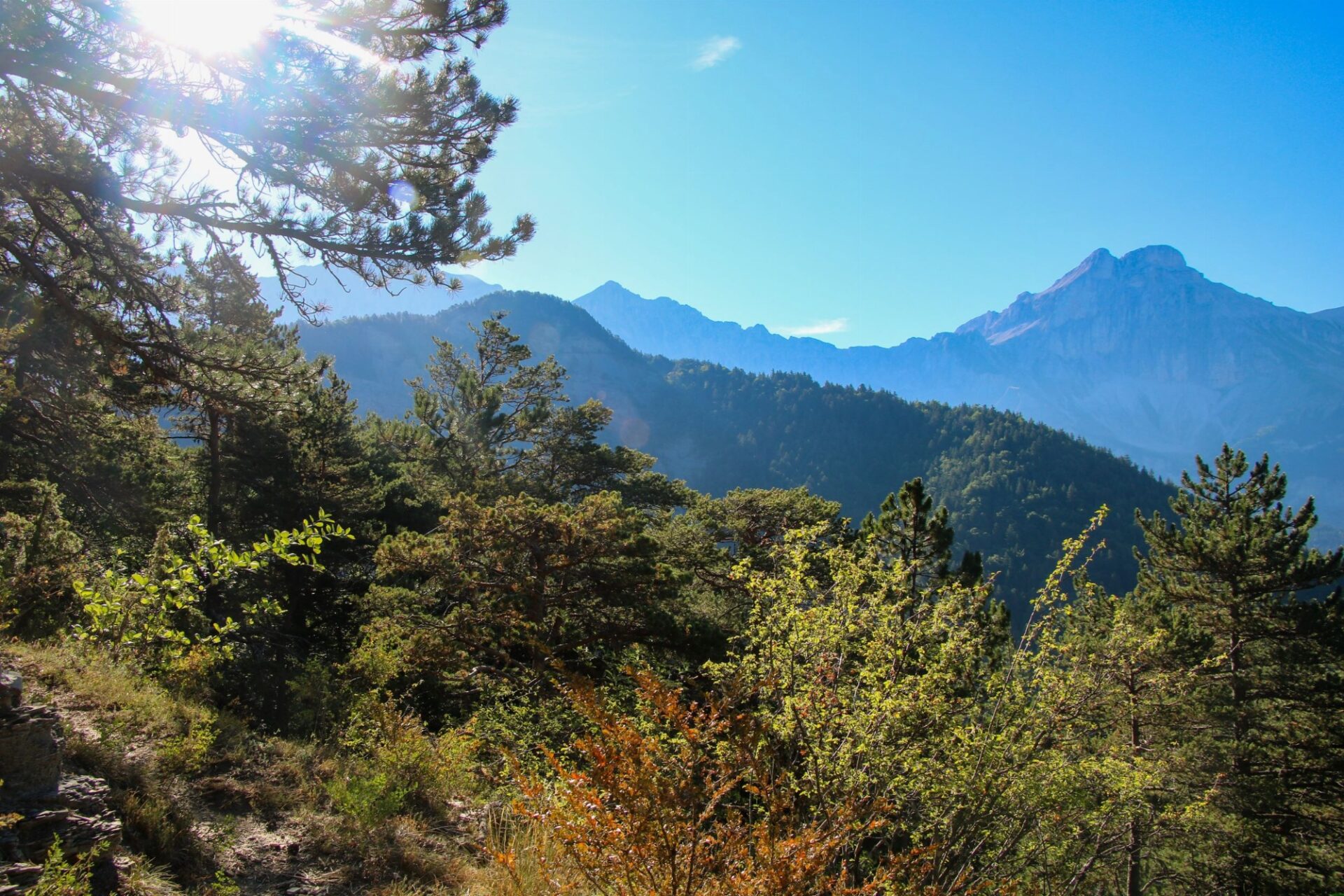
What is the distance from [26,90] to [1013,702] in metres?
8.31

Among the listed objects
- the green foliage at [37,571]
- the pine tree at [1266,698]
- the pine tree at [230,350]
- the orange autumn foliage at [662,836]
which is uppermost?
the pine tree at [230,350]

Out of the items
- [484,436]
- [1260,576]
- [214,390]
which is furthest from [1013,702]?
[484,436]

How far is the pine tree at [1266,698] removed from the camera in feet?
47.4

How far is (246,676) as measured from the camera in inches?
417

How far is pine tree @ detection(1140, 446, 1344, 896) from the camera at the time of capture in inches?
568

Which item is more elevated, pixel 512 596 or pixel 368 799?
pixel 512 596

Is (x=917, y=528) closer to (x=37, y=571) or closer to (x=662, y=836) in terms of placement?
(x=662, y=836)

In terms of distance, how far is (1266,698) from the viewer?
51.0ft

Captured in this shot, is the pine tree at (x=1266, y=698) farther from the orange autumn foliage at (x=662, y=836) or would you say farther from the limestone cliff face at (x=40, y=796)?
the limestone cliff face at (x=40, y=796)

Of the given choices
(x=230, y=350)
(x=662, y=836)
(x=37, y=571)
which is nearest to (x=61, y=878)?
(x=662, y=836)

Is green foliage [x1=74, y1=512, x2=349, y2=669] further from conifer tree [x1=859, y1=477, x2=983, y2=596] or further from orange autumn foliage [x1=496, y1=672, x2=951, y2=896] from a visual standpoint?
conifer tree [x1=859, y1=477, x2=983, y2=596]

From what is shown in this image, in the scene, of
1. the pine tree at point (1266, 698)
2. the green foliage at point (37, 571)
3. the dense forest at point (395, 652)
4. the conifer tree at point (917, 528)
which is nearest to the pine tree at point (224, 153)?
the dense forest at point (395, 652)

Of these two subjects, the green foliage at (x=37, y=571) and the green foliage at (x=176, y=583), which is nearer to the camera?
the green foliage at (x=176, y=583)

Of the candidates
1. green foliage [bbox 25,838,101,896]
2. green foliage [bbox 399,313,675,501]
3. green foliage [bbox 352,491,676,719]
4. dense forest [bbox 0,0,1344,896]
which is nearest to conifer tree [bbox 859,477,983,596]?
dense forest [bbox 0,0,1344,896]
